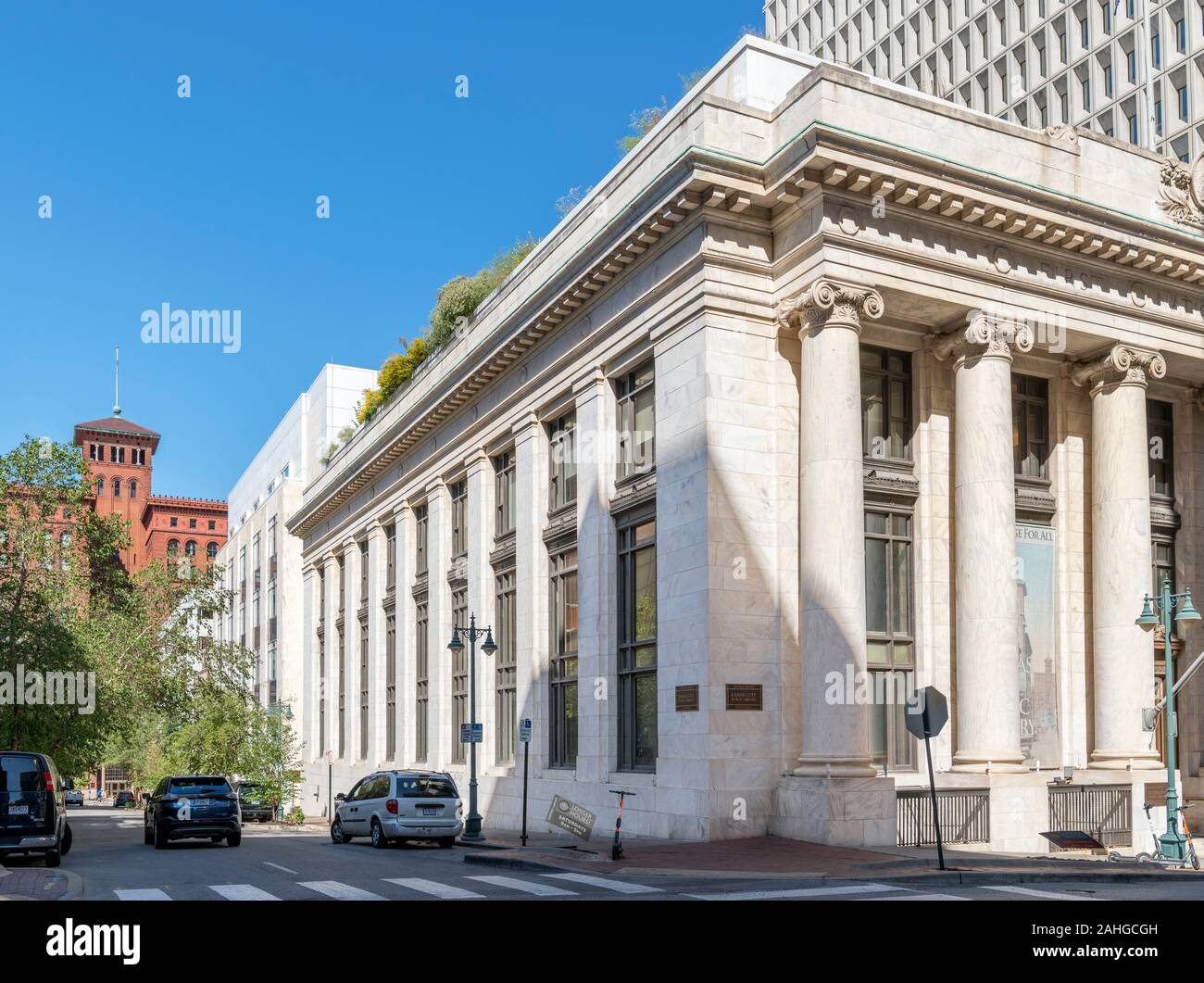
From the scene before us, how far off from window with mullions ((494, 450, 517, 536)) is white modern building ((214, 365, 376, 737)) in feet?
96.1

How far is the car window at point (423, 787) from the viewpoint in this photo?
90.8 feet

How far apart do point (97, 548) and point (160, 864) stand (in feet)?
113

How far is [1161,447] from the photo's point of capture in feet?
105

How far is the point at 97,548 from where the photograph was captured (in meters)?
53.6

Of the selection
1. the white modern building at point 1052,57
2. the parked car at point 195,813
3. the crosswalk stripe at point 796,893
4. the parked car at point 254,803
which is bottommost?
the parked car at point 254,803

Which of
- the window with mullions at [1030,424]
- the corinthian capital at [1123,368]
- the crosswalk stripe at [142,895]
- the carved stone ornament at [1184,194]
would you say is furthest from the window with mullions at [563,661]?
the carved stone ornament at [1184,194]

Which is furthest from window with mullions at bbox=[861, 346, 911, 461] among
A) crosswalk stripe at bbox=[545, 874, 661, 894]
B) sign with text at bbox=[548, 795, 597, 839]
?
crosswalk stripe at bbox=[545, 874, 661, 894]

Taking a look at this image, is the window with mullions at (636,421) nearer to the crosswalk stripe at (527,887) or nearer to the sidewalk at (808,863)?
the sidewalk at (808,863)

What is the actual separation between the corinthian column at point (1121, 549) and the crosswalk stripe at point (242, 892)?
1930 cm

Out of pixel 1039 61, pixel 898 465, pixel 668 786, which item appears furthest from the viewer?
pixel 1039 61

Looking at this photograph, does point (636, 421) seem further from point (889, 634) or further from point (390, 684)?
point (390, 684)

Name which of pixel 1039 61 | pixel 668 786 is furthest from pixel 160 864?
pixel 1039 61

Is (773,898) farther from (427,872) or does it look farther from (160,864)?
(160,864)
